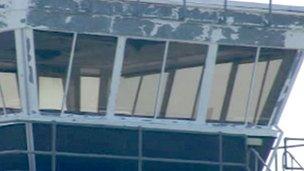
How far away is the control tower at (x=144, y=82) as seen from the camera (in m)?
21.8

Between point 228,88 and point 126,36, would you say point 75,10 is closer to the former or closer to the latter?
point 126,36

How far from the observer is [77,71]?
21922mm

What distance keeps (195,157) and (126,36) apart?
2462 millimetres

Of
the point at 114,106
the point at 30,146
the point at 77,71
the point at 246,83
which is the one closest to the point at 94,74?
the point at 77,71

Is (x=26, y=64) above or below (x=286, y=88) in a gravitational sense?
above

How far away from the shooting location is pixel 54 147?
2167 centimetres

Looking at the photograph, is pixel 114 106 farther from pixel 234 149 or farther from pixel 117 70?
pixel 234 149

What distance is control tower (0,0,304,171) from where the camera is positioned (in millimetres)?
21797

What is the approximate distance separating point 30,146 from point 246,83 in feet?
12.8

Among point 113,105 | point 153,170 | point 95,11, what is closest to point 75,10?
point 95,11

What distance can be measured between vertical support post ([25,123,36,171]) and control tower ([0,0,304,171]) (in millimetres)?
24

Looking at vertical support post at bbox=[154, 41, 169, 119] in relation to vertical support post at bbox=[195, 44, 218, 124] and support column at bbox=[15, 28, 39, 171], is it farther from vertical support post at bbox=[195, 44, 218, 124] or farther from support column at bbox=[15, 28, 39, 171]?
support column at bbox=[15, 28, 39, 171]

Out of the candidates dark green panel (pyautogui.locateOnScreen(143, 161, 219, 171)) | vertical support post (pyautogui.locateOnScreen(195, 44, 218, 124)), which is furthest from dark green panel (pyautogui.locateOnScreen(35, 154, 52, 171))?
vertical support post (pyautogui.locateOnScreen(195, 44, 218, 124))

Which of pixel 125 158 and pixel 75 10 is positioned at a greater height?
pixel 75 10
